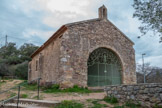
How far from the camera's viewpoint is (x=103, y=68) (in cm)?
1336

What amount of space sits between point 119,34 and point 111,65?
3.02 meters

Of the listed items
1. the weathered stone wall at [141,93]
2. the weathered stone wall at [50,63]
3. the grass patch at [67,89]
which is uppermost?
the weathered stone wall at [50,63]

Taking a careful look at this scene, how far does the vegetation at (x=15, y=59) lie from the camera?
88.4 feet

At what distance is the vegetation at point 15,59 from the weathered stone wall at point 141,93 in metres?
23.0

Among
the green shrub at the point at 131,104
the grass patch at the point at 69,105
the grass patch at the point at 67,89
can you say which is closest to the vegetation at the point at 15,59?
the grass patch at the point at 67,89

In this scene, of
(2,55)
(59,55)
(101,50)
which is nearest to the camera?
(59,55)

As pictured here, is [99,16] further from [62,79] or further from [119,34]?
[62,79]

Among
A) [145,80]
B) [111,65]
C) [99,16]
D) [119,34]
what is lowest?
[145,80]

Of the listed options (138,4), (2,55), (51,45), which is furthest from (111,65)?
(2,55)

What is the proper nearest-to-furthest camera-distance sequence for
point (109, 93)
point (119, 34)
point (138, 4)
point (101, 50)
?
point (109, 93)
point (138, 4)
point (101, 50)
point (119, 34)

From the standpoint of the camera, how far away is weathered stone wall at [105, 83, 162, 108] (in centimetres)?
519

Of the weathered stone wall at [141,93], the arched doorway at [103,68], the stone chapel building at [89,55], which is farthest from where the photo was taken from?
the arched doorway at [103,68]

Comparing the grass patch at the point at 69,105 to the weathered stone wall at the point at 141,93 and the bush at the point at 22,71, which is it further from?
the bush at the point at 22,71

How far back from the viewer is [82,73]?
11.5m
